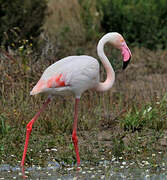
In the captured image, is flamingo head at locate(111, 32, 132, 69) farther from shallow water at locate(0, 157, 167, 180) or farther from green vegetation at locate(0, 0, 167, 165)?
shallow water at locate(0, 157, 167, 180)

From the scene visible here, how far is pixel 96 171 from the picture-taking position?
253 inches

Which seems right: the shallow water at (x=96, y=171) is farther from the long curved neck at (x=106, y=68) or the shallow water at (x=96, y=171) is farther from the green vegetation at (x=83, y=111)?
the long curved neck at (x=106, y=68)

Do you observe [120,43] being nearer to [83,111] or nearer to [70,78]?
[70,78]

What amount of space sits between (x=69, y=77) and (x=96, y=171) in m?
1.17

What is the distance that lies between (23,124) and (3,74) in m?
1.21

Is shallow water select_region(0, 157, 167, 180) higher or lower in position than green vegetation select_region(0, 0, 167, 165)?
lower

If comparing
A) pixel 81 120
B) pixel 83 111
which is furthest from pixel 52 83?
pixel 83 111

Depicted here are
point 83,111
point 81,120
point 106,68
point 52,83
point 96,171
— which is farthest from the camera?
point 83,111

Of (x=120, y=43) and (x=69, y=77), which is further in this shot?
(x=120, y=43)

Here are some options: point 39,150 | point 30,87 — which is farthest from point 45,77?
point 30,87

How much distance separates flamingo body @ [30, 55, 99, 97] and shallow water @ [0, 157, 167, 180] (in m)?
0.86

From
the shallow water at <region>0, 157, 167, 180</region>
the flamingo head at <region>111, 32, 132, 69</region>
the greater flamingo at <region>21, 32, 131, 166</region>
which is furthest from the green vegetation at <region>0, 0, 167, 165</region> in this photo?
the flamingo head at <region>111, 32, 132, 69</region>

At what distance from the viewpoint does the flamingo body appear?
272 inches

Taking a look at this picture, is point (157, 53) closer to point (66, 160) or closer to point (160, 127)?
point (160, 127)
